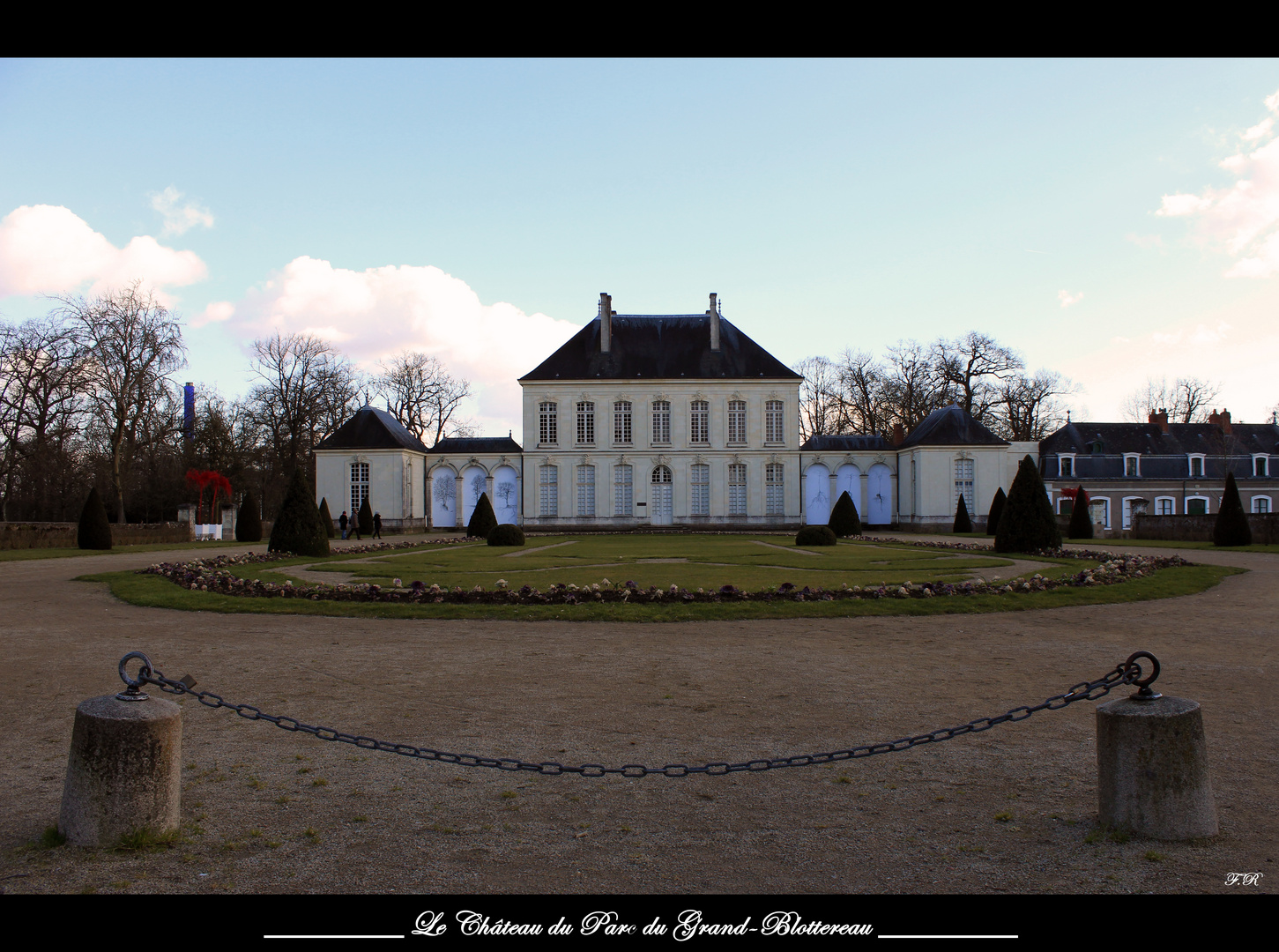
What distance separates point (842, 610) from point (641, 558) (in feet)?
30.4

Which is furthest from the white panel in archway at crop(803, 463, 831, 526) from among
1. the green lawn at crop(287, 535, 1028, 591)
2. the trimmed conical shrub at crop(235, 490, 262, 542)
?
the trimmed conical shrub at crop(235, 490, 262, 542)

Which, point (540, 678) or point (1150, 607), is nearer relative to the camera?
point (540, 678)

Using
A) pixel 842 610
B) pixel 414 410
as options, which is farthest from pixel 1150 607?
pixel 414 410

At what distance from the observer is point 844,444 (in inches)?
1827

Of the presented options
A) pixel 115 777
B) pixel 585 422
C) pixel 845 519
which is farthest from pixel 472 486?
pixel 115 777

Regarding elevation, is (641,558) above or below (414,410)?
below

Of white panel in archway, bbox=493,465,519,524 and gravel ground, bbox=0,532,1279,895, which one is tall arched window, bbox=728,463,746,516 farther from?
gravel ground, bbox=0,532,1279,895

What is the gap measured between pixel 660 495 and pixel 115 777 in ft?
144

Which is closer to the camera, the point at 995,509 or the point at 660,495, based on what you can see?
the point at 995,509

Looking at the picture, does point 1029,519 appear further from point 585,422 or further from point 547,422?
point 547,422

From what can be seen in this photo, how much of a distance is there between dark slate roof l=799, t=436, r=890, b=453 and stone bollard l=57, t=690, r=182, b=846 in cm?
4458

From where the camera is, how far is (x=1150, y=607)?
11.6 m
